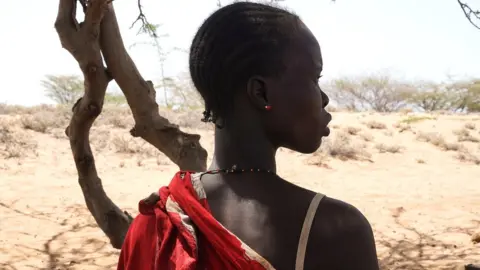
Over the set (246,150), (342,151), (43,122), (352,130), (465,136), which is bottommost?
(465,136)

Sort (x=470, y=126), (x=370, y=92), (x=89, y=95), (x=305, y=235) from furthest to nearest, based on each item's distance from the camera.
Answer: (x=370, y=92) < (x=470, y=126) < (x=89, y=95) < (x=305, y=235)

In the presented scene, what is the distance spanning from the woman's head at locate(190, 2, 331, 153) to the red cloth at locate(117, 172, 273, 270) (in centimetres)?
16

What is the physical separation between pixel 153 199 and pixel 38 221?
19.9ft

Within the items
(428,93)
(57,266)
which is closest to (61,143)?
(57,266)

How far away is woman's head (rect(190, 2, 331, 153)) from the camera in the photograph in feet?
3.10

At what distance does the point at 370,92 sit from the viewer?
2972 centimetres

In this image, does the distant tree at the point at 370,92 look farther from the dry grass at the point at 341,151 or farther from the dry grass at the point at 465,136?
the dry grass at the point at 341,151

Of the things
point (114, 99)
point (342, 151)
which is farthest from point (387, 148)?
point (114, 99)

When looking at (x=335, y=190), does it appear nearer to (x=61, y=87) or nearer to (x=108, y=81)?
(x=108, y=81)

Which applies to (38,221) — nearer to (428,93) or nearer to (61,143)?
(61,143)

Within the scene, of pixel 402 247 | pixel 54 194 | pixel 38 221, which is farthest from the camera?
pixel 54 194

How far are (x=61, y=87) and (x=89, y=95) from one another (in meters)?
24.5

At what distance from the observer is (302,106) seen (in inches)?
37.2

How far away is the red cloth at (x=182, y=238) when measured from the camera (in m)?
0.86
